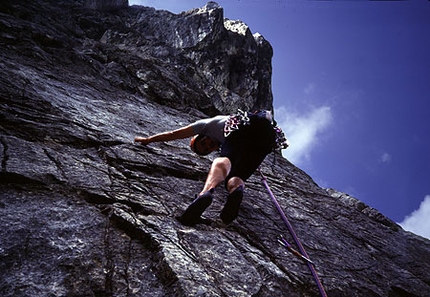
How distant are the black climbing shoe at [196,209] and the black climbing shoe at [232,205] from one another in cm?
38

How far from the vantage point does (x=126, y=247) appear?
2893 mm

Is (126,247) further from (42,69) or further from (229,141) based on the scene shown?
(42,69)

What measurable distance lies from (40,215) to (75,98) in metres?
4.89

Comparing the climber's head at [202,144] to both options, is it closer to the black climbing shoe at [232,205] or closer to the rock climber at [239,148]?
the rock climber at [239,148]

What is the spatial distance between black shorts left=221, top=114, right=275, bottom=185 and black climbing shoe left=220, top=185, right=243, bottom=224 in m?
0.47

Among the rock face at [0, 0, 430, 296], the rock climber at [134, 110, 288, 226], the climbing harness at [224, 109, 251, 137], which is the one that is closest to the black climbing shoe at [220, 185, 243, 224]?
the rock climber at [134, 110, 288, 226]

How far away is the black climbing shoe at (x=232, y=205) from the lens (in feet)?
11.3

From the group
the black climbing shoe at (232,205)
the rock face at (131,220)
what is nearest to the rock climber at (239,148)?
the black climbing shoe at (232,205)

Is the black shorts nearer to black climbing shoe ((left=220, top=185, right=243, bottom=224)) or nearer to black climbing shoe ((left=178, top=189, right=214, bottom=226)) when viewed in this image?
black climbing shoe ((left=220, top=185, right=243, bottom=224))

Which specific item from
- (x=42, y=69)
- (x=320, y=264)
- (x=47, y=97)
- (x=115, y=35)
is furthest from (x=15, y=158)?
(x=115, y=35)

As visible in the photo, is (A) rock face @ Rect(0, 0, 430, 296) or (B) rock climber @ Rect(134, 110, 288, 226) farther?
(B) rock climber @ Rect(134, 110, 288, 226)

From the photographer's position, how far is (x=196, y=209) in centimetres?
320

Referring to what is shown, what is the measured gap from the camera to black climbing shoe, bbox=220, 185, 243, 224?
3.44 meters

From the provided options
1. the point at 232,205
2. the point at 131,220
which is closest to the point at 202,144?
the point at 232,205
